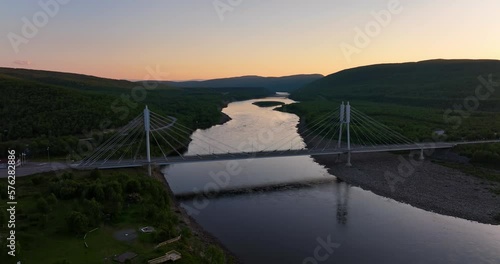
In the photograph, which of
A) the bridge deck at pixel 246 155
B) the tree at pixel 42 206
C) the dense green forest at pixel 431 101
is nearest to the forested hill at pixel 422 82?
the dense green forest at pixel 431 101

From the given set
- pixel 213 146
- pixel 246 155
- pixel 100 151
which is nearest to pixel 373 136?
pixel 213 146

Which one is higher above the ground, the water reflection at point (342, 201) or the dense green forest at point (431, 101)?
the dense green forest at point (431, 101)

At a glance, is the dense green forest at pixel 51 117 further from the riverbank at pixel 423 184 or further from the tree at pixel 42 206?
the riverbank at pixel 423 184

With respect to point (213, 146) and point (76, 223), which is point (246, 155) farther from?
point (76, 223)

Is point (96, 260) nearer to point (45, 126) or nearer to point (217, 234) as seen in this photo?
point (217, 234)

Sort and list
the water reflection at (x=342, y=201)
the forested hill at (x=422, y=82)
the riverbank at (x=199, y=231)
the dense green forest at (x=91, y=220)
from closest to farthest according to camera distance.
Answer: the dense green forest at (x=91, y=220)
the riverbank at (x=199, y=231)
the water reflection at (x=342, y=201)
the forested hill at (x=422, y=82)

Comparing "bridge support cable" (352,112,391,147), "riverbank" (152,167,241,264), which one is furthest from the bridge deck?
"bridge support cable" (352,112,391,147)

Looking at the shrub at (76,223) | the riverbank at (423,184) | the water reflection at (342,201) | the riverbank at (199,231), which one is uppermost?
the shrub at (76,223)
